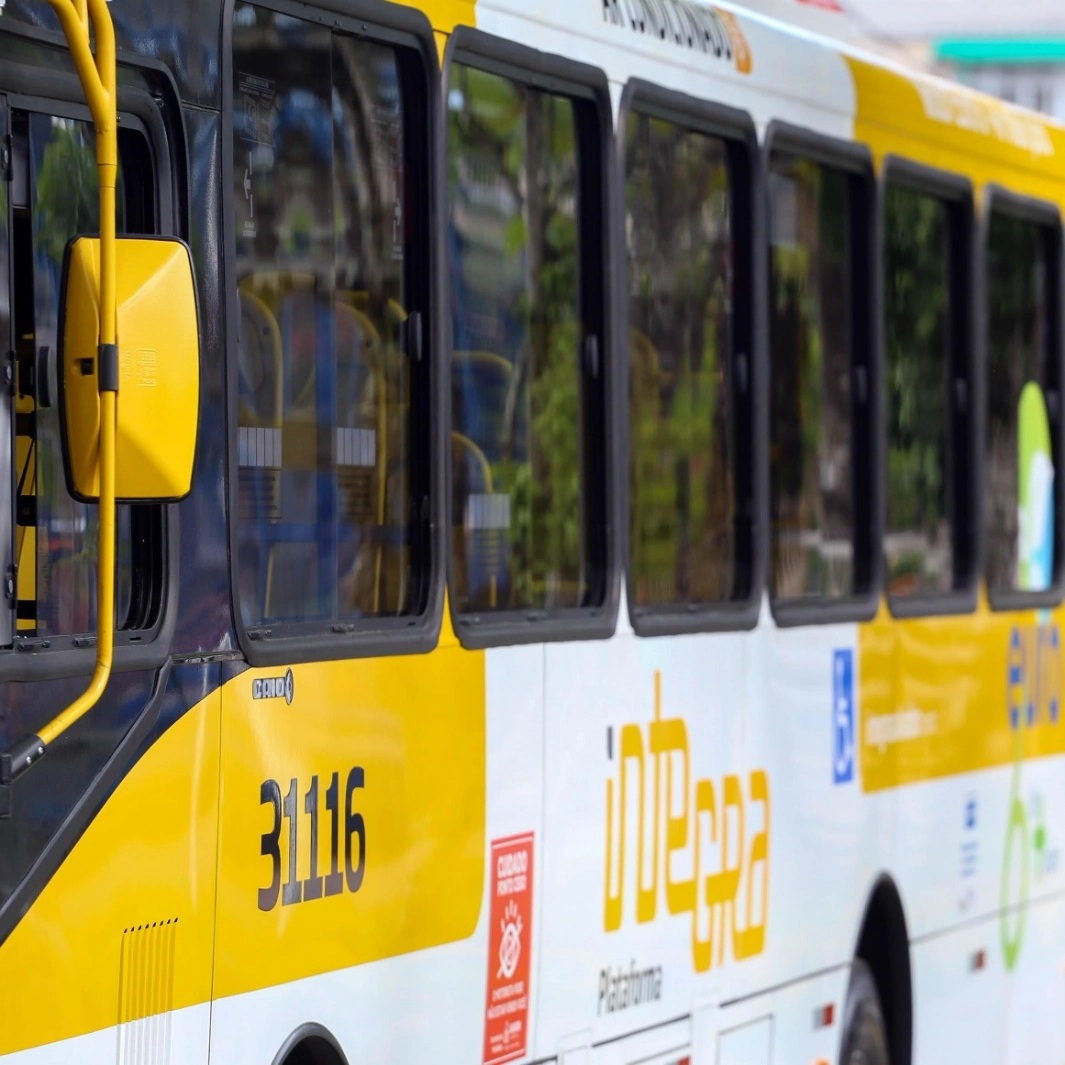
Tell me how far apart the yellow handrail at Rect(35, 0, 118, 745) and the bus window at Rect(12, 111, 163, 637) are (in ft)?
0.55

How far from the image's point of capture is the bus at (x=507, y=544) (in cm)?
402

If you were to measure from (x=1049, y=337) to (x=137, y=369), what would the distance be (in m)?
5.79

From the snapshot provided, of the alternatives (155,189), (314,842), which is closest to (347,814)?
(314,842)

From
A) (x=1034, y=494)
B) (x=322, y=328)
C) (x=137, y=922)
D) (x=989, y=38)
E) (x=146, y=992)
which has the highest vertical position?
(x=989, y=38)

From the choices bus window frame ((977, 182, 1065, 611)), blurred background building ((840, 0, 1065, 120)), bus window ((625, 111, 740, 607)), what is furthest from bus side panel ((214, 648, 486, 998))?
blurred background building ((840, 0, 1065, 120))

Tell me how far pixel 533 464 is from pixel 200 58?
61.0 inches

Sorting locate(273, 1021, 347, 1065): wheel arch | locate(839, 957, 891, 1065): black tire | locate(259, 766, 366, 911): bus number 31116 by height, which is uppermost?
locate(259, 766, 366, 911): bus number 31116

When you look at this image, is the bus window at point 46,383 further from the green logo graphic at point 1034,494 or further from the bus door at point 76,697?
the green logo graphic at point 1034,494

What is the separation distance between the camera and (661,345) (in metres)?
6.25

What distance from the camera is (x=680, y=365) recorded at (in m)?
6.35

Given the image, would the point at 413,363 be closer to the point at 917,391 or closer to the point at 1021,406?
the point at 917,391

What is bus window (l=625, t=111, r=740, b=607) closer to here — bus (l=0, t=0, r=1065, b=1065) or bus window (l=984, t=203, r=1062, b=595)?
bus (l=0, t=0, r=1065, b=1065)

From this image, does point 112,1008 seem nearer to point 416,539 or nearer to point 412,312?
point 416,539

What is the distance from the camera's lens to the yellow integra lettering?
583 centimetres
